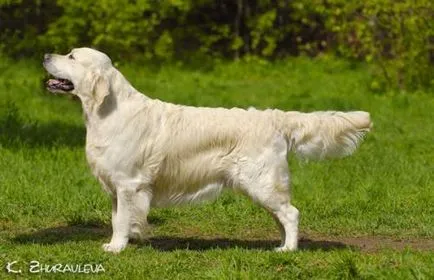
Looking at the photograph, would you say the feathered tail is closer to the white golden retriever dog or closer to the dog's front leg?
the white golden retriever dog

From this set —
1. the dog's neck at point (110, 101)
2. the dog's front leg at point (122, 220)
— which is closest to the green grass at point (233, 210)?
the dog's front leg at point (122, 220)

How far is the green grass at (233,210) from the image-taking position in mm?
6758

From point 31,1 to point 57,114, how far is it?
6.08 metres

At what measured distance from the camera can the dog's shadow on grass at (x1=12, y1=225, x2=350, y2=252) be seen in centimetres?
786

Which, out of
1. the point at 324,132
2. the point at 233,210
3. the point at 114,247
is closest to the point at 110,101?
Result: the point at 114,247

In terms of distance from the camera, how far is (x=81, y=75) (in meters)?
7.54

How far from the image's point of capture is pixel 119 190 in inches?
297

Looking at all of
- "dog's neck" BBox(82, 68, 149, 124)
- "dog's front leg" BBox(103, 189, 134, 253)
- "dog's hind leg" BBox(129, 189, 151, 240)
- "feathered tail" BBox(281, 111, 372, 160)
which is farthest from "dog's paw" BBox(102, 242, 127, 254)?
"feathered tail" BBox(281, 111, 372, 160)

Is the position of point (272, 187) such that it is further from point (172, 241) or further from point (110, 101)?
point (110, 101)

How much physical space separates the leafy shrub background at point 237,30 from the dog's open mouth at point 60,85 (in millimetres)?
9376

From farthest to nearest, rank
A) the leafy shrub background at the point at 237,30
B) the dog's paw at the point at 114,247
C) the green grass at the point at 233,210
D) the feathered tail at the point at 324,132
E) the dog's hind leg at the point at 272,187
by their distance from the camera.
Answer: the leafy shrub background at the point at 237,30 → the feathered tail at the point at 324,132 → the dog's hind leg at the point at 272,187 → the dog's paw at the point at 114,247 → the green grass at the point at 233,210

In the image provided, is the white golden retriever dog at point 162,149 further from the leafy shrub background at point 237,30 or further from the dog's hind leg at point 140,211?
the leafy shrub background at point 237,30

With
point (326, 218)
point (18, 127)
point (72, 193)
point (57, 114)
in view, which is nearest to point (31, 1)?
point (57, 114)

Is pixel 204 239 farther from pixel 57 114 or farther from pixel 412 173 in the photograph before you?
pixel 57 114
